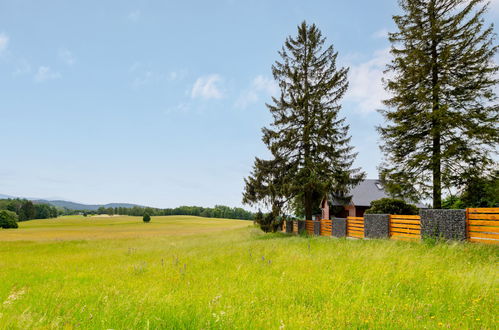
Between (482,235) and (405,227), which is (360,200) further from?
(482,235)

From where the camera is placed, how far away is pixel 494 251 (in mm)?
9062

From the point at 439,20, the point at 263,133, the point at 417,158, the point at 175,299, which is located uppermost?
the point at 439,20

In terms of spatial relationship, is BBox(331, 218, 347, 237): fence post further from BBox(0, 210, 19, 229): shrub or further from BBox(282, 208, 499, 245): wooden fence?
BBox(0, 210, 19, 229): shrub

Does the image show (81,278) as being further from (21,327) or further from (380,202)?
(380,202)

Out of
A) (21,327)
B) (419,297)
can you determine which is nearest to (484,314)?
(419,297)

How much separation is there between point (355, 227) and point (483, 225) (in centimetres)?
766

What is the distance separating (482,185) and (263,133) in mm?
14797

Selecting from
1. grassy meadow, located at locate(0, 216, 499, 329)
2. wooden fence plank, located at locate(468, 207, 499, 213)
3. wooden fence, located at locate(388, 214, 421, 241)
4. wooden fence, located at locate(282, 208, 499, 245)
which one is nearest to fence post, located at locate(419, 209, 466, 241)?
wooden fence, located at locate(282, 208, 499, 245)

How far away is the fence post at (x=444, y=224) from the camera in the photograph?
1151cm

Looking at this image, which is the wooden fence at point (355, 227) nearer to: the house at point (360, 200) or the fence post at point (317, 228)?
the fence post at point (317, 228)

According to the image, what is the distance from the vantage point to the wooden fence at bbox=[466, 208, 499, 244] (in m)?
10.5

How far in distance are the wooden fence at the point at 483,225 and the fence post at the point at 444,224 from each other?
0.21 meters

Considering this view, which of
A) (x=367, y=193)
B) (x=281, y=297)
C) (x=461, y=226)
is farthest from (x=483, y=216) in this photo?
(x=367, y=193)

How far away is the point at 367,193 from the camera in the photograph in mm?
32250
